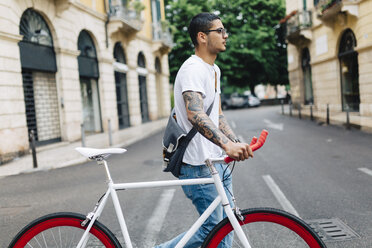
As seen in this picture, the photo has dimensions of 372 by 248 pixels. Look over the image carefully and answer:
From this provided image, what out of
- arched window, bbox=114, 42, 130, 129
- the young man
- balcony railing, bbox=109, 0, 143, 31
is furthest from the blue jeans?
arched window, bbox=114, 42, 130, 129

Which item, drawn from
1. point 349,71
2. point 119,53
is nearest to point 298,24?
point 349,71

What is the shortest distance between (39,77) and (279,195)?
416 inches

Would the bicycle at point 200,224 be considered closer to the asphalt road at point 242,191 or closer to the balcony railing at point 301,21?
the asphalt road at point 242,191

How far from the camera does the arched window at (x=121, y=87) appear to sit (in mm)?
20031

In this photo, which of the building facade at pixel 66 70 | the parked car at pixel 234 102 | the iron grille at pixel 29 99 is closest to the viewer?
the building facade at pixel 66 70

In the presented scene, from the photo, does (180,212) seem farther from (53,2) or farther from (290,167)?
(53,2)

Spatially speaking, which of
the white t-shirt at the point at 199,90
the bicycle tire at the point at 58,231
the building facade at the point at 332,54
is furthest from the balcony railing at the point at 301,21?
the bicycle tire at the point at 58,231

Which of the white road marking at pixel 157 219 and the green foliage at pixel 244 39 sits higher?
the green foliage at pixel 244 39

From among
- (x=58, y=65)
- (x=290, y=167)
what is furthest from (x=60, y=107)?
(x=290, y=167)

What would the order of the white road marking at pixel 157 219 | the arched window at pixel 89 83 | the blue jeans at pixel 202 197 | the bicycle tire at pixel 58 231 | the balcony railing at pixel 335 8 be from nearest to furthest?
the bicycle tire at pixel 58 231 < the blue jeans at pixel 202 197 < the white road marking at pixel 157 219 < the arched window at pixel 89 83 < the balcony railing at pixel 335 8

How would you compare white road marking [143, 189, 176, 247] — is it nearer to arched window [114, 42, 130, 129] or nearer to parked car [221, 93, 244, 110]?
arched window [114, 42, 130, 129]

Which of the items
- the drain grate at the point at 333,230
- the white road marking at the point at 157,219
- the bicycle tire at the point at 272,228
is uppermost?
the bicycle tire at the point at 272,228

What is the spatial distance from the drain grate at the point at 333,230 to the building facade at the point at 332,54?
10.4m

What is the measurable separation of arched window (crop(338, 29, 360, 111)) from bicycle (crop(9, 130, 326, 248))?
17.2 metres
